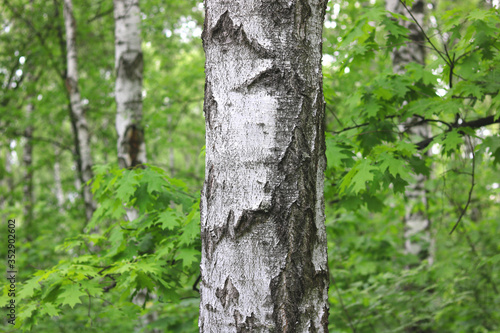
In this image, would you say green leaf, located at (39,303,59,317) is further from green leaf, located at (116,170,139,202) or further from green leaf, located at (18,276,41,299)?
green leaf, located at (116,170,139,202)

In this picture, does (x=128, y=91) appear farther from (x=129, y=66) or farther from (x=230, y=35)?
(x=230, y=35)

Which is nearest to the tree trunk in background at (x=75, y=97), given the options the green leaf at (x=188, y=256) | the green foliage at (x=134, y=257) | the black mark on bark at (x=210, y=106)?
the green foliage at (x=134, y=257)

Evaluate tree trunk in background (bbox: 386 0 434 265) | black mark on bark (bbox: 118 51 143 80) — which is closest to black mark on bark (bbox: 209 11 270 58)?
black mark on bark (bbox: 118 51 143 80)

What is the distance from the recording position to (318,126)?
1.25m

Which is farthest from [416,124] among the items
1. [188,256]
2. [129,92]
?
[129,92]

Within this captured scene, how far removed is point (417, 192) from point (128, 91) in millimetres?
4256

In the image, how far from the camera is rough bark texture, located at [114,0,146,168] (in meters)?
4.48

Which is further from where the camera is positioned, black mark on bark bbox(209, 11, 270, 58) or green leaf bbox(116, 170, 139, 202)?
green leaf bbox(116, 170, 139, 202)

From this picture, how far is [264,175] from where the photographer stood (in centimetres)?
115

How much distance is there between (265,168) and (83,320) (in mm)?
5224

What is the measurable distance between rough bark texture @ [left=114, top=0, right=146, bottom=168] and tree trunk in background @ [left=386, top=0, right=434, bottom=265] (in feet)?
11.2

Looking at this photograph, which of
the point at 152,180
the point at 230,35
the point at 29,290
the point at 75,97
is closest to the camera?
the point at 230,35

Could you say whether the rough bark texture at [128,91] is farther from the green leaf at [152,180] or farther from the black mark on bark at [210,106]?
the black mark on bark at [210,106]

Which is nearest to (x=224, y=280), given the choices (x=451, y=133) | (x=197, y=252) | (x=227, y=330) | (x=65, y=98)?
(x=227, y=330)
